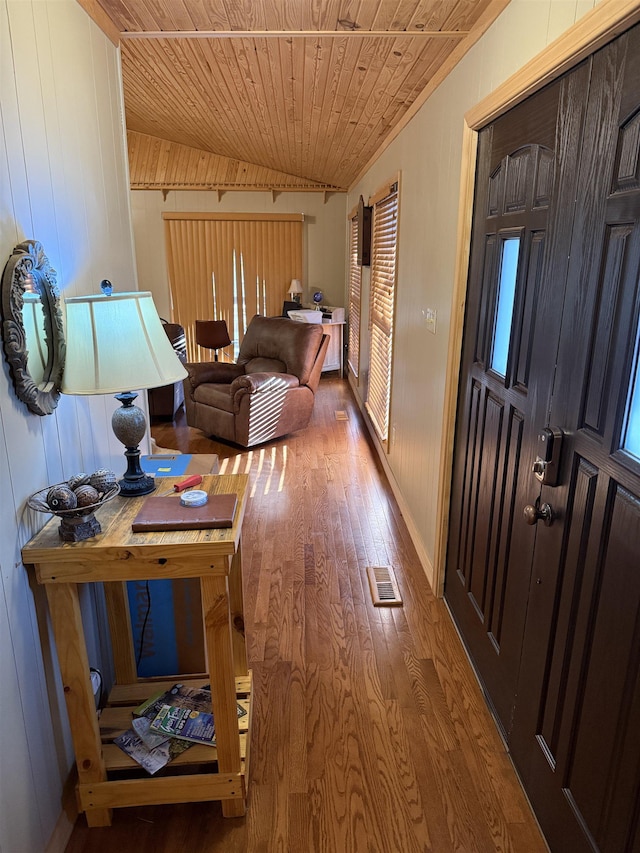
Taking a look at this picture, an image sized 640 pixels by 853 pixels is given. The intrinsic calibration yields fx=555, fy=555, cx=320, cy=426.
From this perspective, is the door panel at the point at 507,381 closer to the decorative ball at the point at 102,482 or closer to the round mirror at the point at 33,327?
the decorative ball at the point at 102,482

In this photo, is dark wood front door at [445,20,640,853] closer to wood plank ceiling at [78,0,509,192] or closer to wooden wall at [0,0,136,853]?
wood plank ceiling at [78,0,509,192]

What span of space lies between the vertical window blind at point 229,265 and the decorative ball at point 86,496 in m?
6.36

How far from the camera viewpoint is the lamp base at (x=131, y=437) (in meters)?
1.57

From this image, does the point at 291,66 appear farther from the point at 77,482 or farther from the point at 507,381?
the point at 77,482

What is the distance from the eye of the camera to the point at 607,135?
1179 millimetres

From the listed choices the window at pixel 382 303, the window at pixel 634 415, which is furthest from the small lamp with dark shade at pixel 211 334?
the window at pixel 634 415

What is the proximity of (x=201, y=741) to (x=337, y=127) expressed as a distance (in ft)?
12.5

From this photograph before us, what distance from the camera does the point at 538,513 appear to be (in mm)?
1477

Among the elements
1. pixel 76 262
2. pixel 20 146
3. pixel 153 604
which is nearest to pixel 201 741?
pixel 153 604

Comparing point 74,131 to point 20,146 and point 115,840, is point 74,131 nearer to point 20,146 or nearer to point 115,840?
point 20,146

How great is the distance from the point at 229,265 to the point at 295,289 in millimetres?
947

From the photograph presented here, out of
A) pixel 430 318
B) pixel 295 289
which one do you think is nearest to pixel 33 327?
pixel 430 318

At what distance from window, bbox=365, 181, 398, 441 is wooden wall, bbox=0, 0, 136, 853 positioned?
2.23m

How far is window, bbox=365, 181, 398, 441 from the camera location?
384 centimetres
